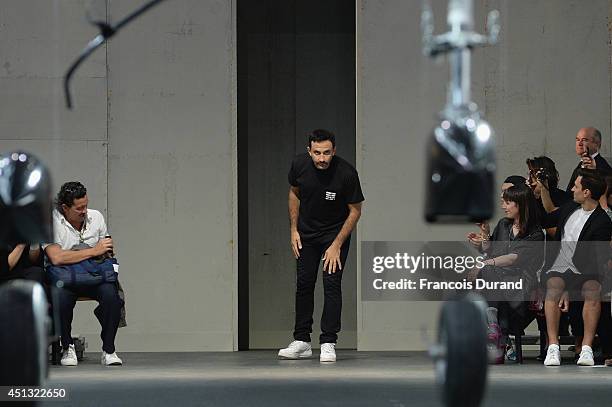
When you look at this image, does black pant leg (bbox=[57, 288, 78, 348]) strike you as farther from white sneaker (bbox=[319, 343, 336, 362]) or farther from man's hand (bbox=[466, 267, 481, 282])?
man's hand (bbox=[466, 267, 481, 282])

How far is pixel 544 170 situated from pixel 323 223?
1.49 metres

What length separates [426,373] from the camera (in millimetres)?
7445

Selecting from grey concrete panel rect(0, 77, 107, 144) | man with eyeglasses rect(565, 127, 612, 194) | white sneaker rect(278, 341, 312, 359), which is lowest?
white sneaker rect(278, 341, 312, 359)

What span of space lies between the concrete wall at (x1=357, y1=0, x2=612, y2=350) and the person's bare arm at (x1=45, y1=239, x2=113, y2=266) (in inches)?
97.9

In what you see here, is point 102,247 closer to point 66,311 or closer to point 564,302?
point 66,311

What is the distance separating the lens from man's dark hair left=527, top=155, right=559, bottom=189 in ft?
28.1

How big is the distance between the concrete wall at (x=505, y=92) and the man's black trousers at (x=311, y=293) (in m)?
1.40

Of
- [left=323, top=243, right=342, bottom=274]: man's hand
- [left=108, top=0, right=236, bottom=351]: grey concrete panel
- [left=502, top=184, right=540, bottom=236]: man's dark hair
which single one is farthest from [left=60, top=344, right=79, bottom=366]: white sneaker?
[left=502, top=184, right=540, bottom=236]: man's dark hair

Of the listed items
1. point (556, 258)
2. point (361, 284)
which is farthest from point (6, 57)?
point (556, 258)

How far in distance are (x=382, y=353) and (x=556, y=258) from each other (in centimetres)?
175

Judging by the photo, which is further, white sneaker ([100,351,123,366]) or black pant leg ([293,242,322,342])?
black pant leg ([293,242,322,342])

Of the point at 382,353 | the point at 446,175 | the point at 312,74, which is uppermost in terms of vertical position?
the point at 312,74

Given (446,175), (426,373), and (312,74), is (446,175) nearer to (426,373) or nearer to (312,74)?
(426,373)

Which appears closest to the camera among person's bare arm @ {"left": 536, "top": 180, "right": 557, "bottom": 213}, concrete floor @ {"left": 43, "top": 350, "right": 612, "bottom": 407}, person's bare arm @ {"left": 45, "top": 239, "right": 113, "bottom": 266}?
concrete floor @ {"left": 43, "top": 350, "right": 612, "bottom": 407}
